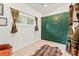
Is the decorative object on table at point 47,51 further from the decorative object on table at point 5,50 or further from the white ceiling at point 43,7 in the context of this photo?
the white ceiling at point 43,7

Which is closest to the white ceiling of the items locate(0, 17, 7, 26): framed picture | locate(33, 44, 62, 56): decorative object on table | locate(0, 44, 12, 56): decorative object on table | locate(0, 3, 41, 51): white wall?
locate(0, 3, 41, 51): white wall

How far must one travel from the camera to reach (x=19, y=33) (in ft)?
6.04

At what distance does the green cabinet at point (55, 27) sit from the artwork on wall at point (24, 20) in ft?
0.59

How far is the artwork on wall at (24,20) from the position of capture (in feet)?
6.04

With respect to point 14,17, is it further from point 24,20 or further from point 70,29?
point 70,29

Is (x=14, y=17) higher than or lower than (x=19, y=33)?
higher

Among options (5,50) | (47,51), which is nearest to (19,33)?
(5,50)

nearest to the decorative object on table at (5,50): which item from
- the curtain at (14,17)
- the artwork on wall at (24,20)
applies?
the curtain at (14,17)

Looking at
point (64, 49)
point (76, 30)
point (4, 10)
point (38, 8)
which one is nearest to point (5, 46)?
point (4, 10)

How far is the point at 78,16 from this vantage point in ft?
5.93

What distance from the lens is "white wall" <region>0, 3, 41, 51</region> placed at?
1771 mm

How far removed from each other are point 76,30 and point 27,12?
2.72ft

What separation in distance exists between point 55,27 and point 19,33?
0.59 meters

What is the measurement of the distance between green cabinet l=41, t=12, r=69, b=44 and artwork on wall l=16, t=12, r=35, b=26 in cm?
18
